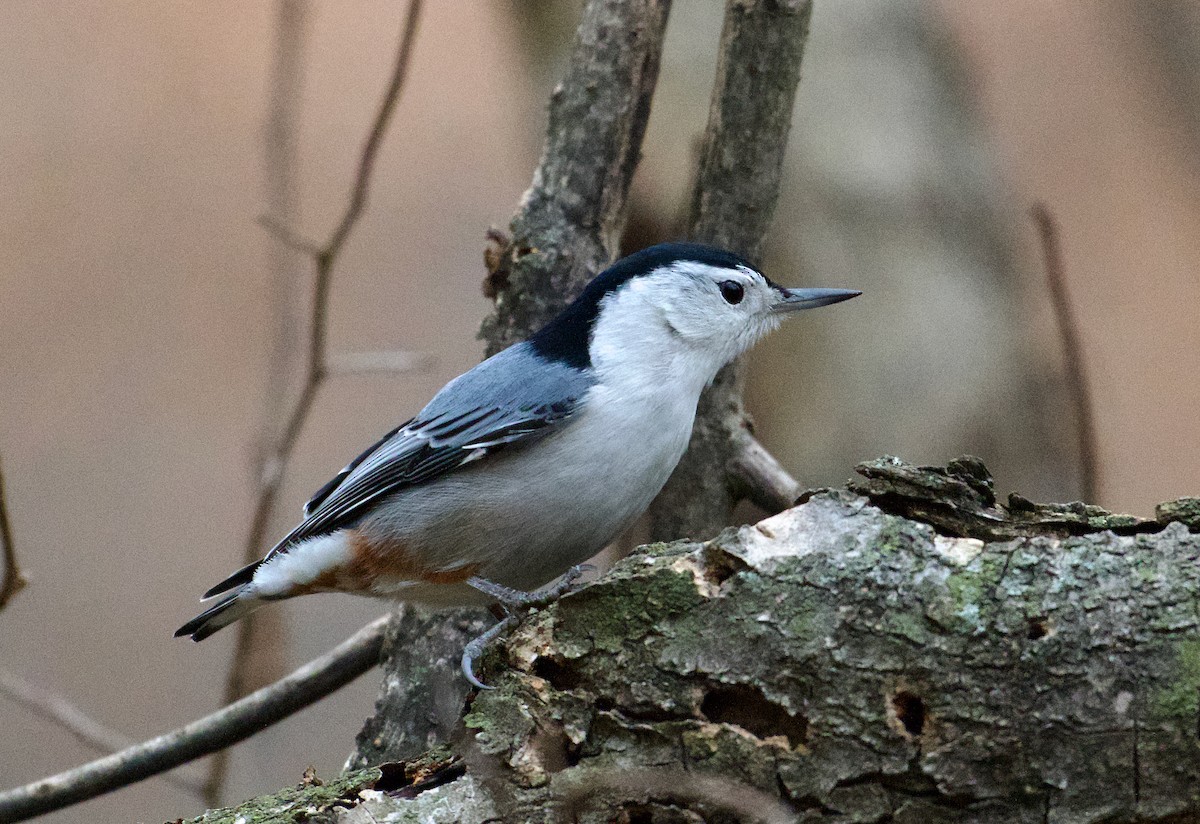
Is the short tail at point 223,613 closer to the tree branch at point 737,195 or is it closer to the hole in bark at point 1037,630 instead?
the tree branch at point 737,195

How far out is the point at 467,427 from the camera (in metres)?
2.01

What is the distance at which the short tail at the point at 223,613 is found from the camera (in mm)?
2084

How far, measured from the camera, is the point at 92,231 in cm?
455

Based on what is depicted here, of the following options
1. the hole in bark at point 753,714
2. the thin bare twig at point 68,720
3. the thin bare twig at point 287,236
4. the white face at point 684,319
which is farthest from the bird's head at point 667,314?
the thin bare twig at point 68,720

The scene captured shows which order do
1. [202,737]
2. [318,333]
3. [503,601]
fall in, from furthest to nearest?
1. [318,333]
2. [202,737]
3. [503,601]

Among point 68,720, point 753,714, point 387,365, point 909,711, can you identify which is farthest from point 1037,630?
point 68,720

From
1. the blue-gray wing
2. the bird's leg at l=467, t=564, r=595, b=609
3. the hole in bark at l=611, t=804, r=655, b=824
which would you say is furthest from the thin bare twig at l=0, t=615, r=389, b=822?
the hole in bark at l=611, t=804, r=655, b=824

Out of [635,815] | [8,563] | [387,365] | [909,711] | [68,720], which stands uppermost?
[387,365]

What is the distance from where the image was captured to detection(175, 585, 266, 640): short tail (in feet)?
6.84

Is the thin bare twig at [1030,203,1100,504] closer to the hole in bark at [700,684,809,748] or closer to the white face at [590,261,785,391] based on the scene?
the white face at [590,261,785,391]

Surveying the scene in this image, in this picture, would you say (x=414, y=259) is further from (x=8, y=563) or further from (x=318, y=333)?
(x=8, y=563)

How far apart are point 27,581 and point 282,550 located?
1.34ft

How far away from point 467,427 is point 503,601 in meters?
0.33

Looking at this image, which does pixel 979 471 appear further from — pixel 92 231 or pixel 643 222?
pixel 92 231
